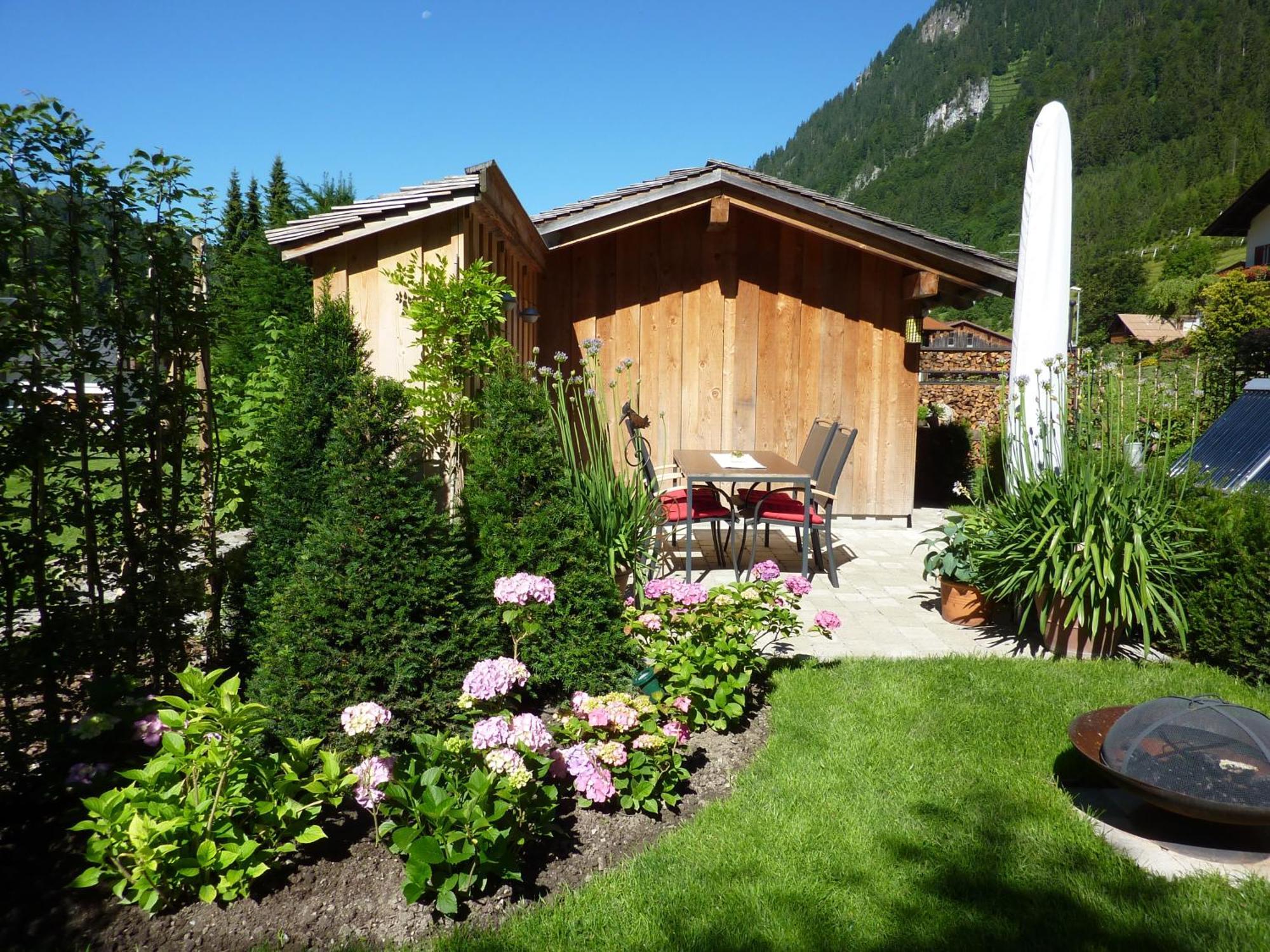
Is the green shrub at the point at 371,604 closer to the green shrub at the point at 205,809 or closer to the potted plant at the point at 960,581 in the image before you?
the green shrub at the point at 205,809

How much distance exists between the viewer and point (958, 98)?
403 ft

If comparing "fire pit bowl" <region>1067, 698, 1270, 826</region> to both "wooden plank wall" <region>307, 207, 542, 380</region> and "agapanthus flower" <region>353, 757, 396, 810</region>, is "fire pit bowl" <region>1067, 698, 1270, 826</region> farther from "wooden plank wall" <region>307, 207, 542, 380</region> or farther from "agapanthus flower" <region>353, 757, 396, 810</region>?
"wooden plank wall" <region>307, 207, 542, 380</region>

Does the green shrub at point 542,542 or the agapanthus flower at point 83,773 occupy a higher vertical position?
the green shrub at point 542,542

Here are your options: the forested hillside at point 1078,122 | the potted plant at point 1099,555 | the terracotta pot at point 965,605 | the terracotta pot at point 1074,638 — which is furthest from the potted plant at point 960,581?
the forested hillside at point 1078,122

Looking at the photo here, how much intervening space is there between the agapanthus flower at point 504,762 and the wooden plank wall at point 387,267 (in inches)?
111

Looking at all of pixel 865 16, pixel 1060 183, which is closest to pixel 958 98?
pixel 865 16

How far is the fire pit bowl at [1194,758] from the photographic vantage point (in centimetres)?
A: 244

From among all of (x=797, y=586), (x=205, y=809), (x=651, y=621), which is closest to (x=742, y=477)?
(x=797, y=586)

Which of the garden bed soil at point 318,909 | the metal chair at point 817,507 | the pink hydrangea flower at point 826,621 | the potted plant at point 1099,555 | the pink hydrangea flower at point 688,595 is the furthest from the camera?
the metal chair at point 817,507

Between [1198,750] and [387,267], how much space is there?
4.33 m

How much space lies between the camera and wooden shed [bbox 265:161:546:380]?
14.6 feet

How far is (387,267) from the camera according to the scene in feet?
15.6

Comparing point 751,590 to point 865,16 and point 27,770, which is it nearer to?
point 27,770

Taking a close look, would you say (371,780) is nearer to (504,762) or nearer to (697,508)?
(504,762)
